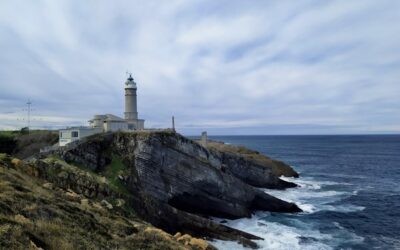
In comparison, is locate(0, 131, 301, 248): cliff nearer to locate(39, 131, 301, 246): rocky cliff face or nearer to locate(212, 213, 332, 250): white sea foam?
locate(39, 131, 301, 246): rocky cliff face

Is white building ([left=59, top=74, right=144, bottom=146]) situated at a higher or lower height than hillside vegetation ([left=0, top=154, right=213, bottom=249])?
higher

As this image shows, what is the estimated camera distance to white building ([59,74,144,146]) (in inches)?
1893

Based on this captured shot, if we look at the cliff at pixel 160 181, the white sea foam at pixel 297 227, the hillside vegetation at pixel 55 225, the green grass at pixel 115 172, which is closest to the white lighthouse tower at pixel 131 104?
the cliff at pixel 160 181

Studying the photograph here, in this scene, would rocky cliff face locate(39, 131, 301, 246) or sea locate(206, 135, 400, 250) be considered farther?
rocky cliff face locate(39, 131, 301, 246)

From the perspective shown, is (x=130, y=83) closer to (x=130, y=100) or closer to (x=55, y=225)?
(x=130, y=100)

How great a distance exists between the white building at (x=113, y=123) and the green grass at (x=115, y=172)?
331 inches

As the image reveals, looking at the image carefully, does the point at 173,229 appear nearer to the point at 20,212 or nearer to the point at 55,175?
the point at 55,175

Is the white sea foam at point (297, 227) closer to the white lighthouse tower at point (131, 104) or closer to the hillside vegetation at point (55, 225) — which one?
the hillside vegetation at point (55, 225)

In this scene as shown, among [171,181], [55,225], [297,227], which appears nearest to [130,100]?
[171,181]

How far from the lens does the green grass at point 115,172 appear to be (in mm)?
Result: 37375

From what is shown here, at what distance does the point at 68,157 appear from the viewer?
129 feet

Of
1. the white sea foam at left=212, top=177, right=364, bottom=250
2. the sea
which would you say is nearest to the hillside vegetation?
the white sea foam at left=212, top=177, right=364, bottom=250

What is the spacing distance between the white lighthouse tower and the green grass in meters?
15.0

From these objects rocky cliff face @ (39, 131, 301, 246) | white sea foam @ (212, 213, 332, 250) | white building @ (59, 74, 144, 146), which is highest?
white building @ (59, 74, 144, 146)
